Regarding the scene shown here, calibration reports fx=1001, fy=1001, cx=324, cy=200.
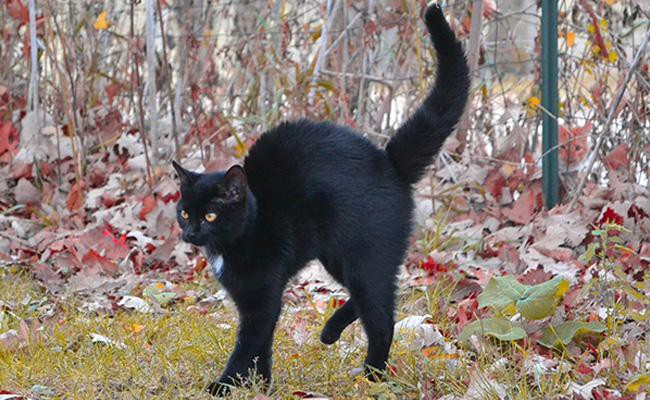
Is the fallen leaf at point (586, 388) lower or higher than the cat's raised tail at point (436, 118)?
lower

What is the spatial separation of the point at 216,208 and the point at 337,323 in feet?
2.02

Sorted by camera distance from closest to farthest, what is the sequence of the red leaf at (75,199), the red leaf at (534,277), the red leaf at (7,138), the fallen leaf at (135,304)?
the red leaf at (534,277)
the fallen leaf at (135,304)
the red leaf at (75,199)
the red leaf at (7,138)

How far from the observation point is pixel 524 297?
133 inches

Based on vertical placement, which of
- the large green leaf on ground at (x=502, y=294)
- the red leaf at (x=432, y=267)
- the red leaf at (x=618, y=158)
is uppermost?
the red leaf at (x=618, y=158)

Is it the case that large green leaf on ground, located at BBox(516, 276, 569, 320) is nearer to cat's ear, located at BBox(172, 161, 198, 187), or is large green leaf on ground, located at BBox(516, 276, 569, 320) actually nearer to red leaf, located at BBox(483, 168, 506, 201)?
cat's ear, located at BBox(172, 161, 198, 187)

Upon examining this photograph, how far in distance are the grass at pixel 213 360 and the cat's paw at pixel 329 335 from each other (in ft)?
0.14

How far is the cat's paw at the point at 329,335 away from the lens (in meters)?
3.48

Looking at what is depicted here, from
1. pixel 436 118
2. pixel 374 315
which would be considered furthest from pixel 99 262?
pixel 436 118

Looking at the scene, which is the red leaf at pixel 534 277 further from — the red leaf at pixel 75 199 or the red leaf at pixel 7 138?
the red leaf at pixel 7 138

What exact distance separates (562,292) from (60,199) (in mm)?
3183

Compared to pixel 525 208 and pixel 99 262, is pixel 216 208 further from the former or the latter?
pixel 525 208

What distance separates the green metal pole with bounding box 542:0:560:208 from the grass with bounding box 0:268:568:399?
104cm

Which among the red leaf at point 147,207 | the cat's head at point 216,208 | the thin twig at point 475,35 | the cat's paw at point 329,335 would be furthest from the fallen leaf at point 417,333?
the red leaf at point 147,207

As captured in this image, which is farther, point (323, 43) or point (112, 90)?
point (112, 90)
